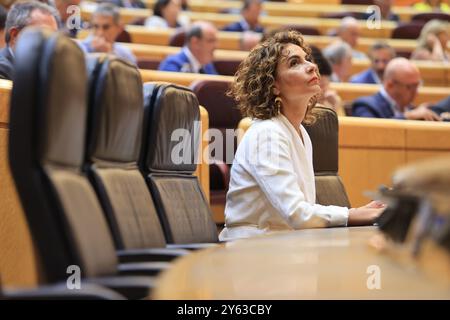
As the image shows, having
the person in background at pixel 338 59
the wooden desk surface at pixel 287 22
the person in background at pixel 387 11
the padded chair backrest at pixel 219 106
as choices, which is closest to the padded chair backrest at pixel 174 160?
the padded chair backrest at pixel 219 106

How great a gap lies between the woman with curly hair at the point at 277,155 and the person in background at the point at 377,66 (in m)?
2.29

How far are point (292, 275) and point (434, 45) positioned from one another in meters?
4.02

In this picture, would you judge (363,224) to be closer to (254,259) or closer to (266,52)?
(266,52)

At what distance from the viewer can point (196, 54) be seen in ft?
11.3

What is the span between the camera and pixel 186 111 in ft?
5.05

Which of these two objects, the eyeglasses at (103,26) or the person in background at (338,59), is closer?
the eyeglasses at (103,26)

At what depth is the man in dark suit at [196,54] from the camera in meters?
3.37

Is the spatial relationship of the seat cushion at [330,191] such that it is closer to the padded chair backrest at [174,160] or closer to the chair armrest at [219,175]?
the padded chair backrest at [174,160]

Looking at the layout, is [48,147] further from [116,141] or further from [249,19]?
[249,19]

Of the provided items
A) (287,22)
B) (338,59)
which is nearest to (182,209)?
(338,59)

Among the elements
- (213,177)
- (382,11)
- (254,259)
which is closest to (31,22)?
(213,177)

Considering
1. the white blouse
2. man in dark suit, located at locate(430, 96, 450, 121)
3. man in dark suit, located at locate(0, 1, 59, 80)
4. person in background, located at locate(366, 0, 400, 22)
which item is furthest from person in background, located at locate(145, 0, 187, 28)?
the white blouse
